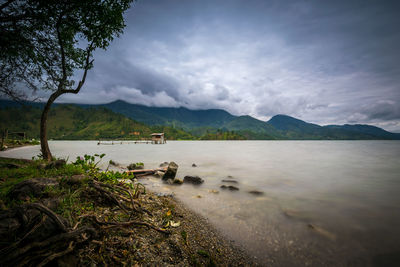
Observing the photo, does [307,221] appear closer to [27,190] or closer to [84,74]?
[27,190]

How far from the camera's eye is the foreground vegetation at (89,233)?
7.07ft

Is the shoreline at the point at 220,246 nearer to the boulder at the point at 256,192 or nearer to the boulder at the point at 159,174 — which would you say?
the boulder at the point at 256,192

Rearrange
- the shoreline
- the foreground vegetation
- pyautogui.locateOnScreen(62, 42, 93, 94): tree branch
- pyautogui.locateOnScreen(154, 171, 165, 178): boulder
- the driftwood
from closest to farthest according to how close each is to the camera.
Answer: the driftwood < the foreground vegetation < the shoreline < pyautogui.locateOnScreen(62, 42, 93, 94): tree branch < pyautogui.locateOnScreen(154, 171, 165, 178): boulder

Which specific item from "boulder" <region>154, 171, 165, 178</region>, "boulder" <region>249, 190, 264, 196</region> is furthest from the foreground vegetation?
"boulder" <region>154, 171, 165, 178</region>

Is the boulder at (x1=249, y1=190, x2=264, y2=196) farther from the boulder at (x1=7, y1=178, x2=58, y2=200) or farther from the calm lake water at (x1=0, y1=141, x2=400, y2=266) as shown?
the boulder at (x1=7, y1=178, x2=58, y2=200)

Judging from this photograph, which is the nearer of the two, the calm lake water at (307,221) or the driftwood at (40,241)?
the driftwood at (40,241)

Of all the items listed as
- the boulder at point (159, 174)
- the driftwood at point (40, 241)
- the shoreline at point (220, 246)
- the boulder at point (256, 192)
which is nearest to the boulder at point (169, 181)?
the boulder at point (159, 174)

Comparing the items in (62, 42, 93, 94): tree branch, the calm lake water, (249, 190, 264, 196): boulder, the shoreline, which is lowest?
(249, 190, 264, 196): boulder

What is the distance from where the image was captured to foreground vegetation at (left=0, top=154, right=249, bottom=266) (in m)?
2.16

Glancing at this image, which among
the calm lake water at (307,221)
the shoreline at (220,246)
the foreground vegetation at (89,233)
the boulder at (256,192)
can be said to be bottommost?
the boulder at (256,192)

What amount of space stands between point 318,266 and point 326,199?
7391mm

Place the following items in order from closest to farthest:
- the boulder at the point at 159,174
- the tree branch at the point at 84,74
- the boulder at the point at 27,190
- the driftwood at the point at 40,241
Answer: the driftwood at the point at 40,241, the boulder at the point at 27,190, the tree branch at the point at 84,74, the boulder at the point at 159,174

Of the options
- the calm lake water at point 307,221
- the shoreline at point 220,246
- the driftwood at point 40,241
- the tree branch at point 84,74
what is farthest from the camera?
the tree branch at point 84,74

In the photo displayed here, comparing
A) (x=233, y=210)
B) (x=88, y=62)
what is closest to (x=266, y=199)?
(x=233, y=210)
